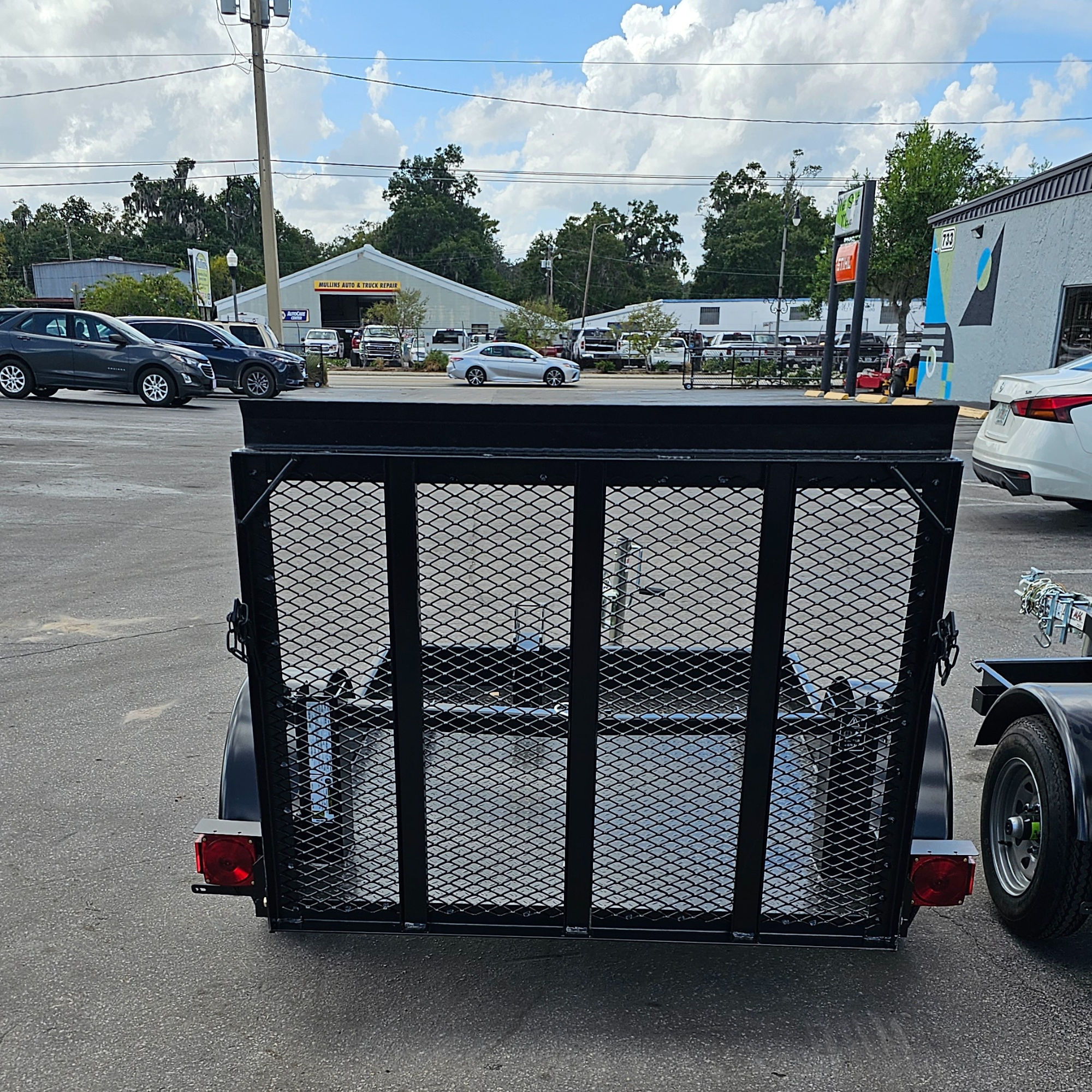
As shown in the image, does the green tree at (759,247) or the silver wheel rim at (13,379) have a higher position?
the green tree at (759,247)

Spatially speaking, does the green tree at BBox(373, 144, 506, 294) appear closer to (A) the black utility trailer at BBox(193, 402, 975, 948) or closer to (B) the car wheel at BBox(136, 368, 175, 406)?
(B) the car wheel at BBox(136, 368, 175, 406)

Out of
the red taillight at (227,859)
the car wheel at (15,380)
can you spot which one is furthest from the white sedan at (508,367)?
the red taillight at (227,859)

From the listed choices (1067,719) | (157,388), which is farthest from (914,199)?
(1067,719)

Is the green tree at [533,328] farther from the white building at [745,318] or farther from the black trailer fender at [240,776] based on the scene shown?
the black trailer fender at [240,776]

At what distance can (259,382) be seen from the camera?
68.6 ft

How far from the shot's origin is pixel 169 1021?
234 centimetres

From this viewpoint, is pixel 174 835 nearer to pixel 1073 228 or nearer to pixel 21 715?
pixel 21 715

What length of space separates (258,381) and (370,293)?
3772cm

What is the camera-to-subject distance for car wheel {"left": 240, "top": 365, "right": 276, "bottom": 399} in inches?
819

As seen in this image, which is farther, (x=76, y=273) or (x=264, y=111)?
(x=76, y=273)

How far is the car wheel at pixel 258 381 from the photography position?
20812 millimetres

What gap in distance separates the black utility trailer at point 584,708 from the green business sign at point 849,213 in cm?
2411

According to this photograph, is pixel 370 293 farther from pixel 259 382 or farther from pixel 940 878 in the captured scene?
pixel 940 878

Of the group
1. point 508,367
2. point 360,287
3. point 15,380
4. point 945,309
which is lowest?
point 508,367
